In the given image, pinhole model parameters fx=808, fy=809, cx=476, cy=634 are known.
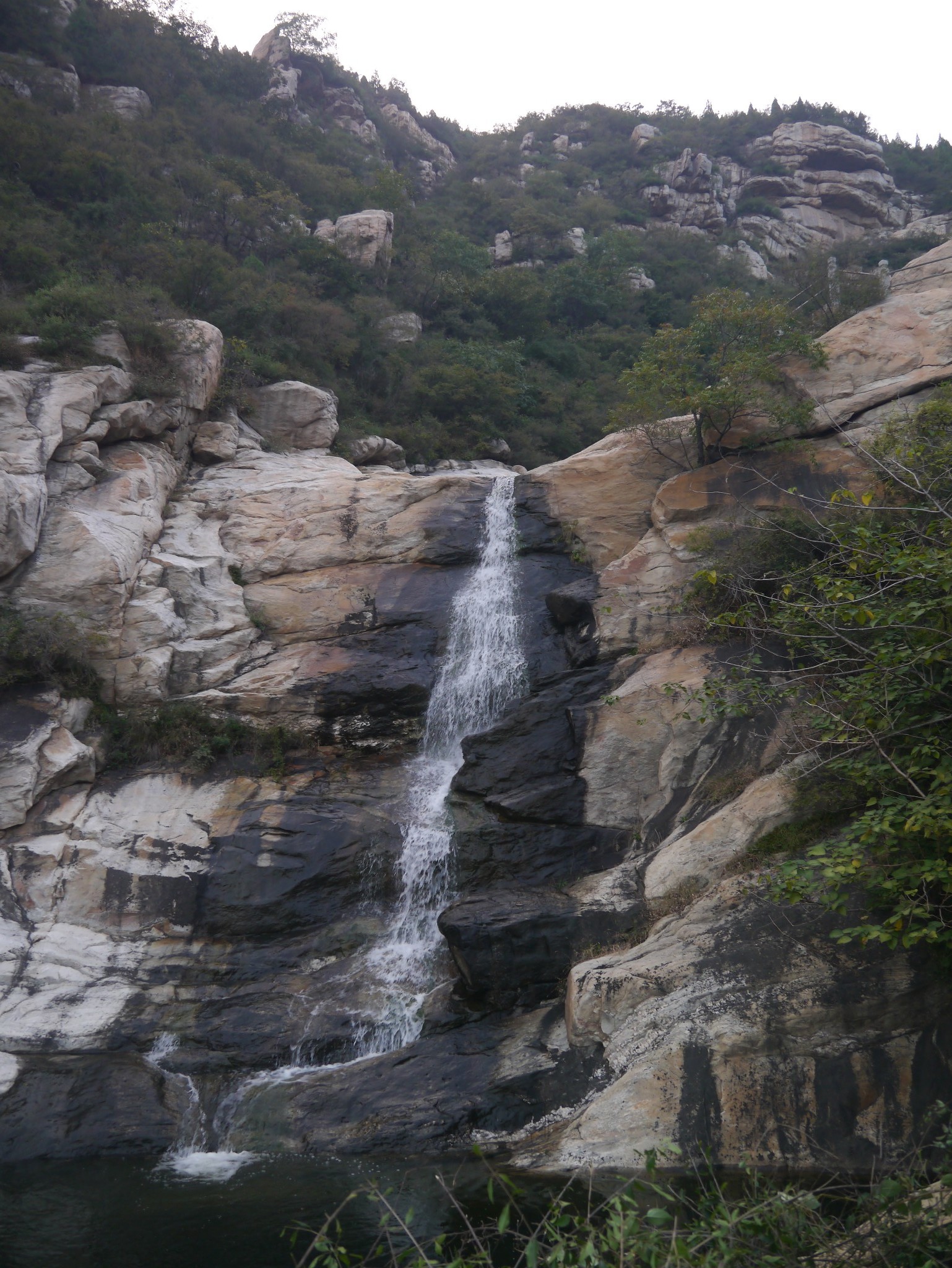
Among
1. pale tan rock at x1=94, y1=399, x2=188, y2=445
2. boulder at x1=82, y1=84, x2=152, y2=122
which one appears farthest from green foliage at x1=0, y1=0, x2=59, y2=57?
pale tan rock at x1=94, y1=399, x2=188, y2=445

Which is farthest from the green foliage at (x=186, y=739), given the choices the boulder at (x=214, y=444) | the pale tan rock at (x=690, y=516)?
the boulder at (x=214, y=444)

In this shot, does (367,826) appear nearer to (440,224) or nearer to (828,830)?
(828,830)

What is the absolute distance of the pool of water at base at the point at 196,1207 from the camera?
24.0 feet

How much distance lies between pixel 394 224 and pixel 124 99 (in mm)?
11955

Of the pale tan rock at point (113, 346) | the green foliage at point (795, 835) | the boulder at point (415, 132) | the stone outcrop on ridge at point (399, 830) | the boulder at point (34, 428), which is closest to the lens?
the stone outcrop on ridge at point (399, 830)

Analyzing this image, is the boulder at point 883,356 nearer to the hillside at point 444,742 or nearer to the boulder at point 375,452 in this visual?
the hillside at point 444,742

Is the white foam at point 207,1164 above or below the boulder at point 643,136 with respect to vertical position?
below

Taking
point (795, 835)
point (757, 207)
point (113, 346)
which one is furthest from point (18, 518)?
point (757, 207)

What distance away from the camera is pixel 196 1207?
827 cm

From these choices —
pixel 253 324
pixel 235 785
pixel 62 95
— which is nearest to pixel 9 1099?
pixel 235 785

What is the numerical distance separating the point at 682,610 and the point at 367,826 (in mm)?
6738

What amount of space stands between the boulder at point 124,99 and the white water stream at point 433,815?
26843mm

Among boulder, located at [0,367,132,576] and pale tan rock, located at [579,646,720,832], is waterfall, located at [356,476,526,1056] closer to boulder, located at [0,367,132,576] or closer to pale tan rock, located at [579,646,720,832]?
pale tan rock, located at [579,646,720,832]

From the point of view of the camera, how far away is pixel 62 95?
99.5 ft
